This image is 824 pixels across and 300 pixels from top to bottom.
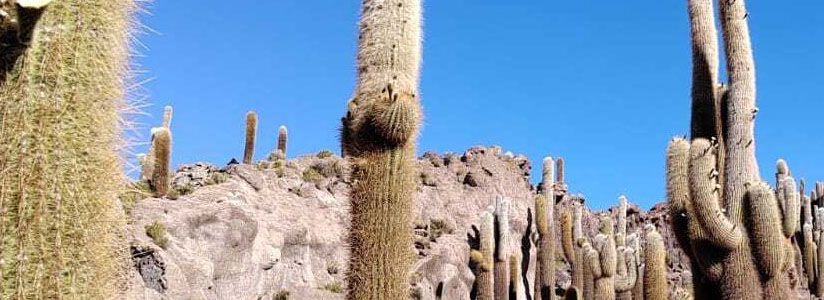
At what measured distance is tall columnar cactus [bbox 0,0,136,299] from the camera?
246cm

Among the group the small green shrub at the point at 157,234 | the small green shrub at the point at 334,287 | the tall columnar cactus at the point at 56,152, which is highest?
the small green shrub at the point at 157,234

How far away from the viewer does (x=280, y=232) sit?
64.0 feet

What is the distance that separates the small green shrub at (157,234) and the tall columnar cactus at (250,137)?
4.54 meters

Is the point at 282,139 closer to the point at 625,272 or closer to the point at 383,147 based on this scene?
the point at 625,272

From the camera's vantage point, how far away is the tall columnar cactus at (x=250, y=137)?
65.7 ft

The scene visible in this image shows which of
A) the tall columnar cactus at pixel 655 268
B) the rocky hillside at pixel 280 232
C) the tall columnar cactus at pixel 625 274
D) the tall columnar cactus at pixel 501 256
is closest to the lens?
the tall columnar cactus at pixel 655 268

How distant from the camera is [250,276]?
17.9m

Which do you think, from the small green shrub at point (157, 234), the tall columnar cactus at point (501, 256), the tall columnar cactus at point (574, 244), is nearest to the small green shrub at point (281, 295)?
the small green shrub at point (157, 234)

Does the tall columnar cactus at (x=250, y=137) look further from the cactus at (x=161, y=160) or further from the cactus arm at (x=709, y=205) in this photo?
the cactus arm at (x=709, y=205)

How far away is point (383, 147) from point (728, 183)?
5.40 meters

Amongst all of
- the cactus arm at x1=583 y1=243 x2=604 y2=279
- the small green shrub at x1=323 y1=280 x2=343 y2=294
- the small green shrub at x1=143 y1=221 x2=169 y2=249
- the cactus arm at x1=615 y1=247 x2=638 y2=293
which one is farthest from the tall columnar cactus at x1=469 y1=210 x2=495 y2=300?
the small green shrub at x1=143 y1=221 x2=169 y2=249

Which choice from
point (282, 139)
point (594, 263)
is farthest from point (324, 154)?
point (594, 263)

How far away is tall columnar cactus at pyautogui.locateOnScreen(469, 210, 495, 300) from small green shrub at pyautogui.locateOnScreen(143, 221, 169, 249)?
19.8 ft

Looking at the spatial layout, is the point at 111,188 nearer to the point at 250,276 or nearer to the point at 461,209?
the point at 250,276
